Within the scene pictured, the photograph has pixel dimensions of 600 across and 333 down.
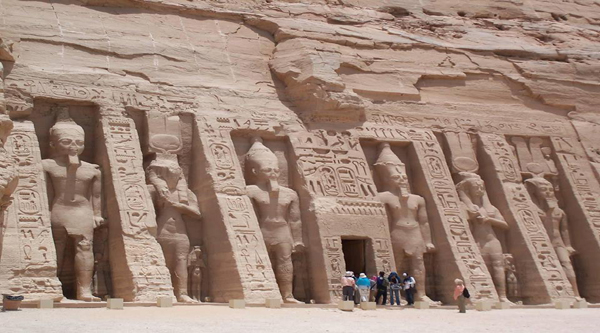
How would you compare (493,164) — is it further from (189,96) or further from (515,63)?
(189,96)

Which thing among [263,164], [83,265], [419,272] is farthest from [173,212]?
[419,272]

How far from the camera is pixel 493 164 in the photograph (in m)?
18.4

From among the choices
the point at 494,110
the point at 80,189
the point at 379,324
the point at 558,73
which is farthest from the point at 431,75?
the point at 379,324

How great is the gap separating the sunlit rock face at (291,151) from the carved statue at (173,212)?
34 millimetres

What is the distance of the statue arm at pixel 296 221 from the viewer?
15.9 meters

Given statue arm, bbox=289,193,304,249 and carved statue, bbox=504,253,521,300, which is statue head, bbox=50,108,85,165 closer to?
statue arm, bbox=289,193,304,249

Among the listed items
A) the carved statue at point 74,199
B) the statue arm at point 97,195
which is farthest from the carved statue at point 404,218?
the carved statue at point 74,199

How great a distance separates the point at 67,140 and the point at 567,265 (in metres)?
9.94

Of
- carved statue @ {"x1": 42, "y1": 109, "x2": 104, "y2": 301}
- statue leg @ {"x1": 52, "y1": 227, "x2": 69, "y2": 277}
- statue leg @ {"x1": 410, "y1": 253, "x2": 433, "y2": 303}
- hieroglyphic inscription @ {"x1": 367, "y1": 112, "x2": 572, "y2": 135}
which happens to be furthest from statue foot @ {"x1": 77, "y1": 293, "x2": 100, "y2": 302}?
hieroglyphic inscription @ {"x1": 367, "y1": 112, "x2": 572, "y2": 135}

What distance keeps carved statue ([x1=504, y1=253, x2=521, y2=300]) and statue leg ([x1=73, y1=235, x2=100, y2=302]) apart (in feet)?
26.2

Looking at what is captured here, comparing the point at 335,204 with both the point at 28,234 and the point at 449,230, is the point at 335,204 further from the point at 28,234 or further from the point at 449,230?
the point at 28,234

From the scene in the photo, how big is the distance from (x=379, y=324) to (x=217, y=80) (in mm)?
7677

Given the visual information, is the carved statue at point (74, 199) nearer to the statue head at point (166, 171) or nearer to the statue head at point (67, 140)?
the statue head at point (67, 140)

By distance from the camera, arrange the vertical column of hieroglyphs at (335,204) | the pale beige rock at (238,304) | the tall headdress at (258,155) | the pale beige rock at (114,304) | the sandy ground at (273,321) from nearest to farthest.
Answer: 1. the sandy ground at (273,321)
2. the pale beige rock at (114,304)
3. the pale beige rock at (238,304)
4. the vertical column of hieroglyphs at (335,204)
5. the tall headdress at (258,155)
